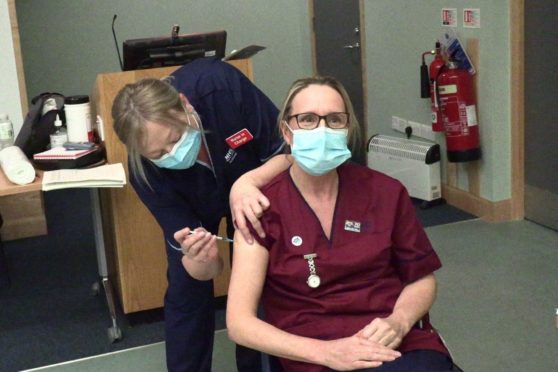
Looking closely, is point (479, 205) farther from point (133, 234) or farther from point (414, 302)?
point (414, 302)

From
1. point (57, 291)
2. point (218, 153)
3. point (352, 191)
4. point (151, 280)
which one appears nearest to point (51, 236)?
point (57, 291)

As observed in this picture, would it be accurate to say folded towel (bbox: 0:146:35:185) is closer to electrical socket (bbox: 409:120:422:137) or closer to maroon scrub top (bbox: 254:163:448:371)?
maroon scrub top (bbox: 254:163:448:371)

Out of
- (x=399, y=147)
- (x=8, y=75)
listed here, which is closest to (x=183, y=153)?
(x=8, y=75)

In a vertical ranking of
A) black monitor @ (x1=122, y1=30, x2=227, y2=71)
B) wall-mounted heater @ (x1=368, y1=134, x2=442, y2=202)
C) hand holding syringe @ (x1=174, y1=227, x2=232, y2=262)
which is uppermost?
black monitor @ (x1=122, y1=30, x2=227, y2=71)

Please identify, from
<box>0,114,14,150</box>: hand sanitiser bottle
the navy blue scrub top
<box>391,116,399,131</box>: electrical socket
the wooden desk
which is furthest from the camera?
<box>391,116,399,131</box>: electrical socket

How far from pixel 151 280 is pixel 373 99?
256cm

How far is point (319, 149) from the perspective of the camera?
1.72m

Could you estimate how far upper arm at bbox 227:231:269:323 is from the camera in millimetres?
1692

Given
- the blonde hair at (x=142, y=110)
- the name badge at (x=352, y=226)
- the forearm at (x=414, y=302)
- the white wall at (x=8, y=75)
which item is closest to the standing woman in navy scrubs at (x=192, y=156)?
the blonde hair at (x=142, y=110)

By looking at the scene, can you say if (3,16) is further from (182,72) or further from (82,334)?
(182,72)

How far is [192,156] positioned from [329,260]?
0.53 m

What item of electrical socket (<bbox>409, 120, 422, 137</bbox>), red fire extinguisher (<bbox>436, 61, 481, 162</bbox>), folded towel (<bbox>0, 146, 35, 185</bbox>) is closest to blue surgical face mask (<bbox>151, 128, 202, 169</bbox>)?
folded towel (<bbox>0, 146, 35, 185</bbox>)

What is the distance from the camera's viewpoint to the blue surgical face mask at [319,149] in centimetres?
172

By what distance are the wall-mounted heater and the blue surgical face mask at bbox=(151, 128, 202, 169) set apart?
102 inches
